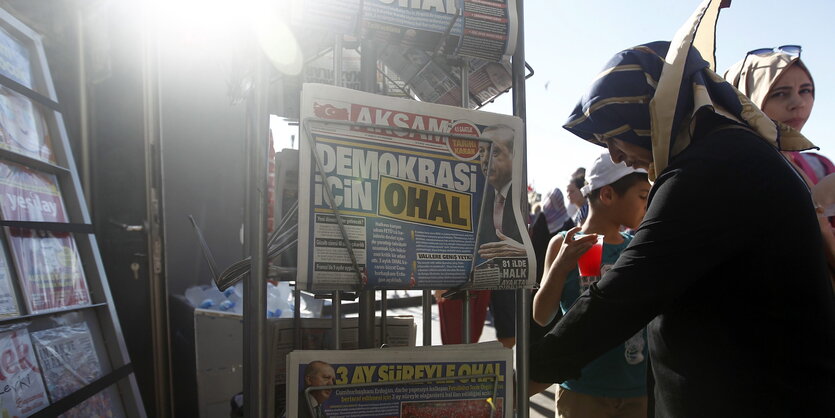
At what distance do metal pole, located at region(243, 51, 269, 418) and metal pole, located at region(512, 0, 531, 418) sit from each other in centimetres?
48

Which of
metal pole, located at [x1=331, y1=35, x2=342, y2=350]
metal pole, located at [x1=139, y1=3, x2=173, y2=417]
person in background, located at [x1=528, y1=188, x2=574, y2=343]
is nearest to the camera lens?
metal pole, located at [x1=331, y1=35, x2=342, y2=350]

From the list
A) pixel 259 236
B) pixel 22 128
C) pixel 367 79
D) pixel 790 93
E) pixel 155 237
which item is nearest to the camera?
pixel 259 236

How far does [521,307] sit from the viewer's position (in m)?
0.95

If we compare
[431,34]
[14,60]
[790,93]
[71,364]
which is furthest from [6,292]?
[790,93]

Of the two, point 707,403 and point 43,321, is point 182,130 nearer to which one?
point 43,321

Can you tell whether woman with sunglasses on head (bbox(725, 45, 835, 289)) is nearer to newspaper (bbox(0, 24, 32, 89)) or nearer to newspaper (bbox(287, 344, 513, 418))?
newspaper (bbox(287, 344, 513, 418))

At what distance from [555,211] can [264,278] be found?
3379mm

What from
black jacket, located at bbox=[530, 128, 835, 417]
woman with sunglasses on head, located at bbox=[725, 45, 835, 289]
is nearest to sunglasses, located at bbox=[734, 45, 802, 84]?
woman with sunglasses on head, located at bbox=[725, 45, 835, 289]

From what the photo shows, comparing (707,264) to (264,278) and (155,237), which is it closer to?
(264,278)

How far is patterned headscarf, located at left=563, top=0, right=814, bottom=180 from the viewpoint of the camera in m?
0.93

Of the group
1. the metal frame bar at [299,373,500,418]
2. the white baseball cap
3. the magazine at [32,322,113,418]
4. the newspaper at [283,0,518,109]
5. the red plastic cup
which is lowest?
the magazine at [32,322,113,418]

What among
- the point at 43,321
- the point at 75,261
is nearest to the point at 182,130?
the point at 75,261

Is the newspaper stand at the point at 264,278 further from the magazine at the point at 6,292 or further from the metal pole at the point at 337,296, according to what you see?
Result: the magazine at the point at 6,292

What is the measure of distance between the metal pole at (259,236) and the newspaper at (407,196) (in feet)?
0.30
